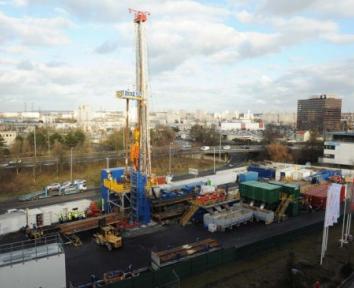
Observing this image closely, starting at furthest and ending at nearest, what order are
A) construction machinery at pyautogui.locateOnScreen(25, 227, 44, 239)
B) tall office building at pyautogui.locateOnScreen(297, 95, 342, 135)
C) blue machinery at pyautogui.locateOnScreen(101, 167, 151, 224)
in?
tall office building at pyautogui.locateOnScreen(297, 95, 342, 135) < blue machinery at pyautogui.locateOnScreen(101, 167, 151, 224) < construction machinery at pyautogui.locateOnScreen(25, 227, 44, 239)

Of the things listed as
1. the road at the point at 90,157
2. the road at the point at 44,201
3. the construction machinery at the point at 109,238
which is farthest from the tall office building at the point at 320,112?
the construction machinery at the point at 109,238

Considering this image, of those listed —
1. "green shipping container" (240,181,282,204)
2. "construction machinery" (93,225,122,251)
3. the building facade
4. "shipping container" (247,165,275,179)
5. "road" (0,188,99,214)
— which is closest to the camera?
"construction machinery" (93,225,122,251)

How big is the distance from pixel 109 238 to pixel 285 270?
8992 millimetres

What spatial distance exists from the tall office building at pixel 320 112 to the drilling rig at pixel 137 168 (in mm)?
132356

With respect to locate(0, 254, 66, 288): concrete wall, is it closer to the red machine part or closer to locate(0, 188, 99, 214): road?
the red machine part

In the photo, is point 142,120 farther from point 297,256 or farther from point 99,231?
point 297,256

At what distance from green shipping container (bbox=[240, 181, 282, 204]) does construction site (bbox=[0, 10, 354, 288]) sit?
0.07 metres

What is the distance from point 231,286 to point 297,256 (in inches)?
187

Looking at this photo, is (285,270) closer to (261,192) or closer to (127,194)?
(261,192)

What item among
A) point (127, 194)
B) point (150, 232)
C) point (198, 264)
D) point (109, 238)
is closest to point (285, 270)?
point (198, 264)

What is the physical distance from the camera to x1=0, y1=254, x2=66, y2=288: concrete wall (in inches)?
423

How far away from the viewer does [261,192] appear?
23.4 m

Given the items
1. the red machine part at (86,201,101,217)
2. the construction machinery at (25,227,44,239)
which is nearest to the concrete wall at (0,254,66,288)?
the construction machinery at (25,227,44,239)

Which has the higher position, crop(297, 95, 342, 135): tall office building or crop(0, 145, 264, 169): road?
crop(297, 95, 342, 135): tall office building
